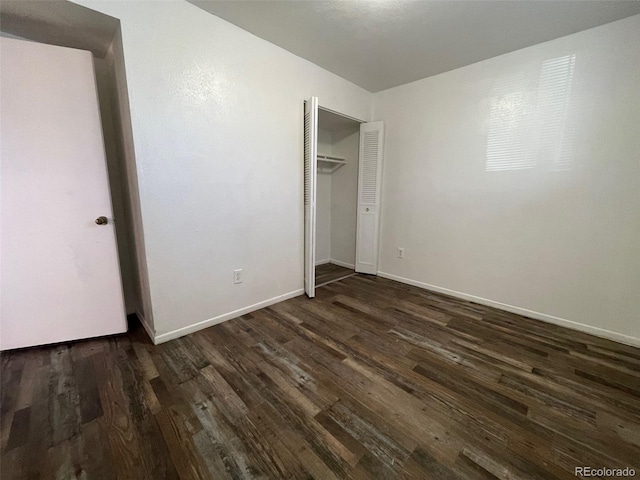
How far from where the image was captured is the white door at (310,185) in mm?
2469

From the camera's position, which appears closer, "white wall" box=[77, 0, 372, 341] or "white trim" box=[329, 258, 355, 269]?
"white wall" box=[77, 0, 372, 341]

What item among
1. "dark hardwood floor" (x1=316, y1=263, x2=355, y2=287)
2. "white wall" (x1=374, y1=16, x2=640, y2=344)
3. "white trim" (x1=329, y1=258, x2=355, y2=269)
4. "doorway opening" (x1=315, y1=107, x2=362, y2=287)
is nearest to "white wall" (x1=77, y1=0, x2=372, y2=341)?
"dark hardwood floor" (x1=316, y1=263, x2=355, y2=287)

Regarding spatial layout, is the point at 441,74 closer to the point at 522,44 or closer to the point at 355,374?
the point at 522,44

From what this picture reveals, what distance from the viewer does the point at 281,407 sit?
1.38 m

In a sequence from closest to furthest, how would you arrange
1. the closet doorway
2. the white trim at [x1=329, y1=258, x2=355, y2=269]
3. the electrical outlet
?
1. the electrical outlet
2. the closet doorway
3. the white trim at [x1=329, y1=258, x2=355, y2=269]

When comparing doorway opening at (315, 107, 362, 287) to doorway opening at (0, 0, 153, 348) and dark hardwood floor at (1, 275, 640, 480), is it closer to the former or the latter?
dark hardwood floor at (1, 275, 640, 480)

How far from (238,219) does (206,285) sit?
0.65 meters

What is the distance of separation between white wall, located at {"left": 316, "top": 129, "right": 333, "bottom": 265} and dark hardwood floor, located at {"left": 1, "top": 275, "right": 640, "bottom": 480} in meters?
2.23

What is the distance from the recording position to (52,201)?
176 cm

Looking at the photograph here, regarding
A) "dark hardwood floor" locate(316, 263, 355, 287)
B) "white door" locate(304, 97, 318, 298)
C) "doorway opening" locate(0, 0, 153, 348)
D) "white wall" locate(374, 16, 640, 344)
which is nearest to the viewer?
"doorway opening" locate(0, 0, 153, 348)

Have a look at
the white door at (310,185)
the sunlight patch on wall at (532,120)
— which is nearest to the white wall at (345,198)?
the white door at (310,185)

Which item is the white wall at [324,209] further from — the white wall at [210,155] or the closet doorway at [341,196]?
the white wall at [210,155]

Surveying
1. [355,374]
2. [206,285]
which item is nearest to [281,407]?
[355,374]

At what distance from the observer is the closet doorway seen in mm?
2740
